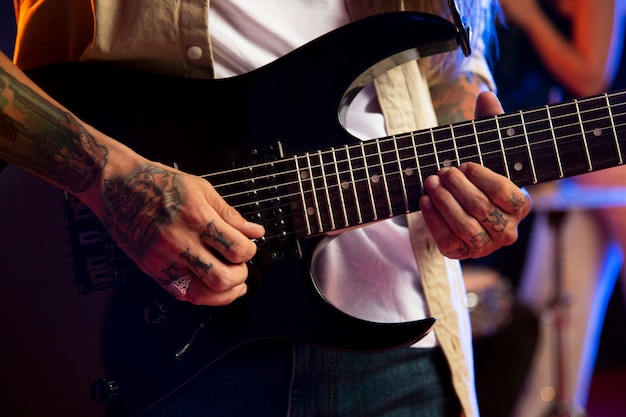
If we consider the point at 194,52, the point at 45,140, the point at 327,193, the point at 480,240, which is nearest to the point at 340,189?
the point at 327,193

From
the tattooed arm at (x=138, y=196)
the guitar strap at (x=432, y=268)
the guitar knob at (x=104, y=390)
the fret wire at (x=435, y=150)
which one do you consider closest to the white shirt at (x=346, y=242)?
the guitar strap at (x=432, y=268)

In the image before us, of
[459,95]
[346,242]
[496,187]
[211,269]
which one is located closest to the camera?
[211,269]

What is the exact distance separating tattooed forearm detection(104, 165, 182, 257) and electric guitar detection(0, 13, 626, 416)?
12 centimetres

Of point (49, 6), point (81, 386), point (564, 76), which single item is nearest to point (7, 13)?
point (49, 6)

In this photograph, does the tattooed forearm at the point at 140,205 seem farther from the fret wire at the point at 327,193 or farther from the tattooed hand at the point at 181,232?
the fret wire at the point at 327,193

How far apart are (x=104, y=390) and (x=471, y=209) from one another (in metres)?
0.64

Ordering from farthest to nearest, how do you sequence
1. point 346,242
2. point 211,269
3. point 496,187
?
point 346,242 → point 496,187 → point 211,269

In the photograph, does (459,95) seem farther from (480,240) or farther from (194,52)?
(194,52)

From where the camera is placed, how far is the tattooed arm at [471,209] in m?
0.99

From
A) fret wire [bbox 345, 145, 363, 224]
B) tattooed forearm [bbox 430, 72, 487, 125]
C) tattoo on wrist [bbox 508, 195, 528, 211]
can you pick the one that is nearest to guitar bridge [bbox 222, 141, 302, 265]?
fret wire [bbox 345, 145, 363, 224]

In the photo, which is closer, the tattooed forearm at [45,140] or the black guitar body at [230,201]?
the tattooed forearm at [45,140]

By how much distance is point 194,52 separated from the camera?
1.06 meters

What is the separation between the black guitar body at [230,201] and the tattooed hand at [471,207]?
150mm

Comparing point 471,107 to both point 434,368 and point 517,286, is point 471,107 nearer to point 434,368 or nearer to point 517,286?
point 434,368
